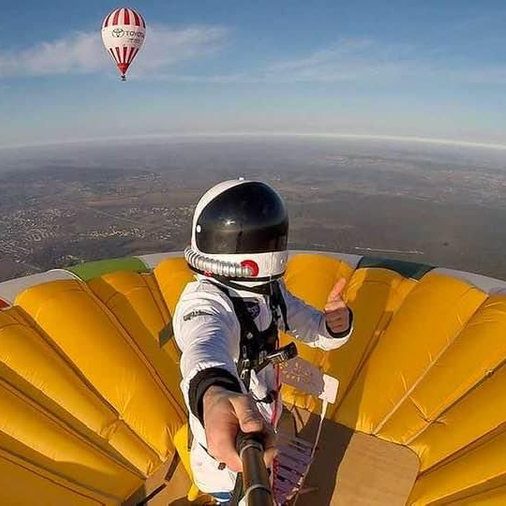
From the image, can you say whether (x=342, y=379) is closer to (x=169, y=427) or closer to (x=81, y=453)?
(x=169, y=427)

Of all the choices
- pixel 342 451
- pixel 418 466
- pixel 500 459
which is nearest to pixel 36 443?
pixel 342 451

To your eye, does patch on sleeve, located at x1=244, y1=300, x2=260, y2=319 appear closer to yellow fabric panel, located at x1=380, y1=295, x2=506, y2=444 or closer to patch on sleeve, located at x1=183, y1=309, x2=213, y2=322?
patch on sleeve, located at x1=183, y1=309, x2=213, y2=322

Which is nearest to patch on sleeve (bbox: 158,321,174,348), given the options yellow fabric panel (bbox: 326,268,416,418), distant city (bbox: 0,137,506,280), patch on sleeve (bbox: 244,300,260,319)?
yellow fabric panel (bbox: 326,268,416,418)

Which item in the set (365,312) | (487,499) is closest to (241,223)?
(487,499)

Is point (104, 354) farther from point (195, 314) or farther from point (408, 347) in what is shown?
point (408, 347)

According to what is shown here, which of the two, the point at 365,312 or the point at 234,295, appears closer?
the point at 234,295

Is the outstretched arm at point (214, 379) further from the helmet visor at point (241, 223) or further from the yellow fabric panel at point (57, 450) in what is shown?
the yellow fabric panel at point (57, 450)
